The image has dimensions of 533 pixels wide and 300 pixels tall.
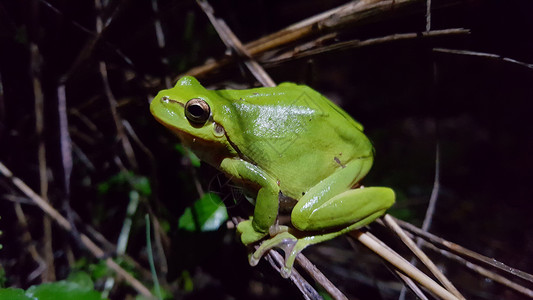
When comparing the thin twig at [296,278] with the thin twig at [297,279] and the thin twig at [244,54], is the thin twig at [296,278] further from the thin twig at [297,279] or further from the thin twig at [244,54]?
A: the thin twig at [244,54]

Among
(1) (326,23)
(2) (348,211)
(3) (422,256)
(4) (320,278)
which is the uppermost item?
(1) (326,23)

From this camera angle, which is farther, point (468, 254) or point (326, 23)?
point (326, 23)

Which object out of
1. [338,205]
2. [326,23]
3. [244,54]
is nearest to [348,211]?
[338,205]

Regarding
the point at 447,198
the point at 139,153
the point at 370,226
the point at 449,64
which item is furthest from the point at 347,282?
the point at 449,64

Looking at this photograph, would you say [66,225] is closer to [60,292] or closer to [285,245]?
[60,292]

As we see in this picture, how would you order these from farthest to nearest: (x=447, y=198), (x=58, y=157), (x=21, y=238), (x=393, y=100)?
(x=393, y=100)
(x=447, y=198)
(x=58, y=157)
(x=21, y=238)

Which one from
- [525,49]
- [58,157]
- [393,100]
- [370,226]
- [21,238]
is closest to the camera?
[370,226]

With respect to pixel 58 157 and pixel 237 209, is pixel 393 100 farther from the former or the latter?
pixel 58 157
